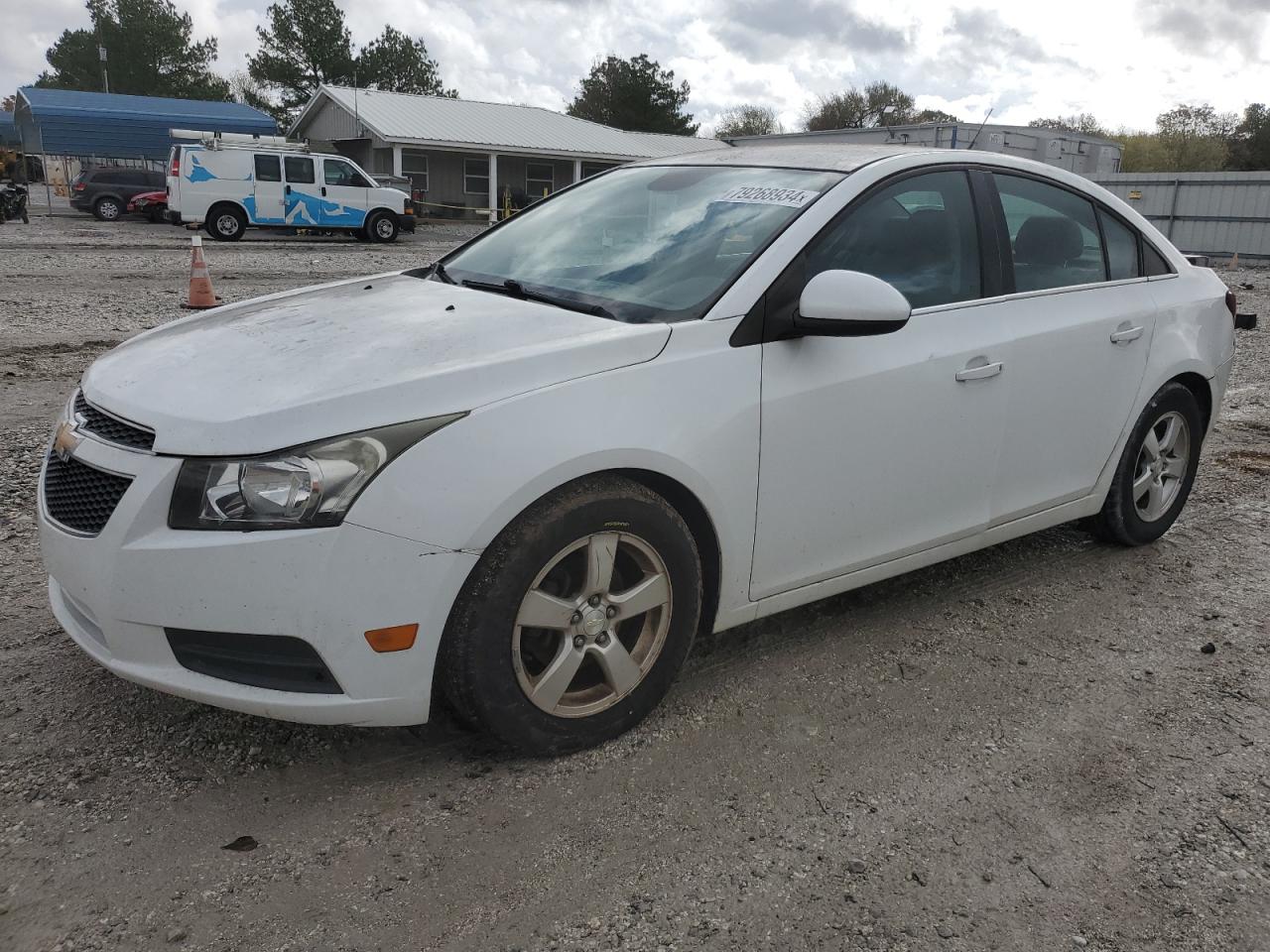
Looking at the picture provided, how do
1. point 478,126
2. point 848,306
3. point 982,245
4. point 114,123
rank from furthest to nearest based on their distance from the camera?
point 114,123, point 478,126, point 982,245, point 848,306

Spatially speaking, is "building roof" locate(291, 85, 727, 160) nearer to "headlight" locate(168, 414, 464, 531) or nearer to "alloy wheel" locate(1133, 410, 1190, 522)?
"alloy wheel" locate(1133, 410, 1190, 522)

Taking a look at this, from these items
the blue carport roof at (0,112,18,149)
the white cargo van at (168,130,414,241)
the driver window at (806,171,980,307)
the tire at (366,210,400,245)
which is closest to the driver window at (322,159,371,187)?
the white cargo van at (168,130,414,241)

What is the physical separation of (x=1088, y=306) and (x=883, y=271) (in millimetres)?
1073

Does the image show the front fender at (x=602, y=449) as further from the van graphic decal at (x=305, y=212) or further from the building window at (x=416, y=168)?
the building window at (x=416, y=168)

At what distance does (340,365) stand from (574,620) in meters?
0.89

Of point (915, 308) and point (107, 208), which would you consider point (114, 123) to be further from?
point (915, 308)

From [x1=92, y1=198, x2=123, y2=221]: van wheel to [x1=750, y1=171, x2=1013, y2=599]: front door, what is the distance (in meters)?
29.5

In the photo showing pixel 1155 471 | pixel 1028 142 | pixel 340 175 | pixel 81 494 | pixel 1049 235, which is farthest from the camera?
pixel 1028 142

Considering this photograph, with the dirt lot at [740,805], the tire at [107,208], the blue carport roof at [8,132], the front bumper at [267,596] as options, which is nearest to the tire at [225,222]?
the tire at [107,208]

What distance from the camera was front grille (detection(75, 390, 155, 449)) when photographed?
2.50 m

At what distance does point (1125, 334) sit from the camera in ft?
13.2

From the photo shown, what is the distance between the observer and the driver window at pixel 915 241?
10.7 ft

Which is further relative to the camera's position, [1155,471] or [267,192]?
[267,192]

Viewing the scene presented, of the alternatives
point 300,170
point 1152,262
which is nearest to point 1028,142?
point 300,170
